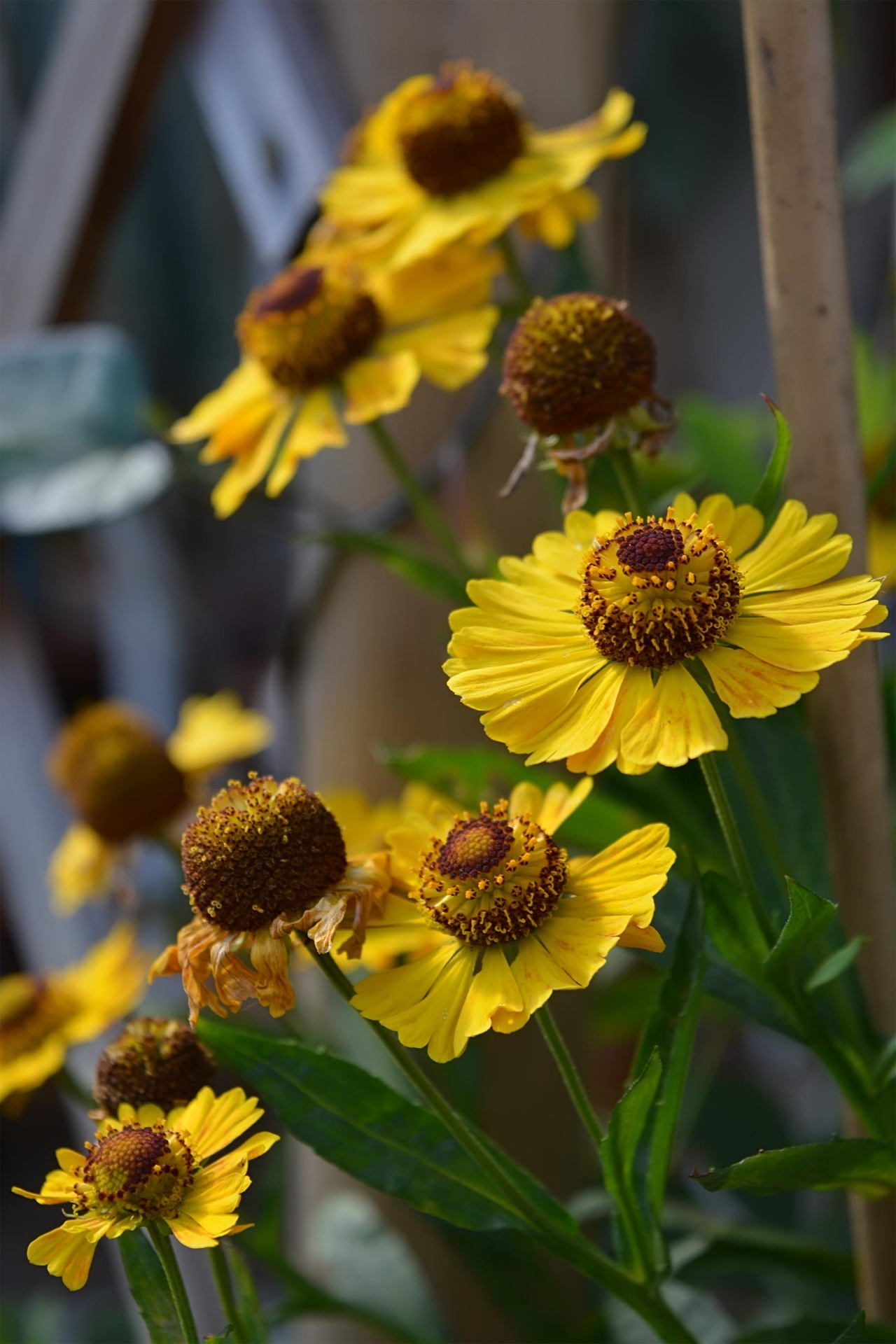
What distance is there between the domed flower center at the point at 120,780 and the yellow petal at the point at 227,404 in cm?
21

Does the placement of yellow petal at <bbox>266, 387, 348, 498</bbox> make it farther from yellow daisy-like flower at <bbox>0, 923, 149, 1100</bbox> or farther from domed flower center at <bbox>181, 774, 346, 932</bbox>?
yellow daisy-like flower at <bbox>0, 923, 149, 1100</bbox>

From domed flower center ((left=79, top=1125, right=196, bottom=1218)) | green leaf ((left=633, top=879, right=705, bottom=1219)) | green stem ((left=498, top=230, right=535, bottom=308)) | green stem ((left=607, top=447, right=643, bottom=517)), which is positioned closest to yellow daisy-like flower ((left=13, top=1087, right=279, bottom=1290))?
domed flower center ((left=79, top=1125, right=196, bottom=1218))

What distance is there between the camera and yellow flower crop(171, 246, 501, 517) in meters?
0.55

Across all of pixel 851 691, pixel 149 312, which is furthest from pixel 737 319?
pixel 851 691

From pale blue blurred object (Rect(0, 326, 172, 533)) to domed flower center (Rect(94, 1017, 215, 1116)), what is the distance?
1.29 feet

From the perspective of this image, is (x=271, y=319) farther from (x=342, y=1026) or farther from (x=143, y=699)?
(x=143, y=699)

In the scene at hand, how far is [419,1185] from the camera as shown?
1.33 feet

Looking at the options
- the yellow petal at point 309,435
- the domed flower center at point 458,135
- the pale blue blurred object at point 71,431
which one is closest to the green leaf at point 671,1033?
the yellow petal at point 309,435

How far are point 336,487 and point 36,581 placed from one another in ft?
5.18

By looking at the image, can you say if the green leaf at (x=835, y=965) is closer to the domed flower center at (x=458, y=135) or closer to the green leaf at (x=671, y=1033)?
the green leaf at (x=671, y=1033)

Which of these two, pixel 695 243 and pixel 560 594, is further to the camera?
pixel 695 243

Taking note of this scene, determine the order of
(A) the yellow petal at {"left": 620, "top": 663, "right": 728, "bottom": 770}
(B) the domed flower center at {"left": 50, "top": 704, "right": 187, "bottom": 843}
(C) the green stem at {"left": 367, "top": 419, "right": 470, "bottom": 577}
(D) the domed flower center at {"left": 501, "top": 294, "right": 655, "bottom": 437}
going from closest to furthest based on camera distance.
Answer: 1. (A) the yellow petal at {"left": 620, "top": 663, "right": 728, "bottom": 770}
2. (D) the domed flower center at {"left": 501, "top": 294, "right": 655, "bottom": 437}
3. (C) the green stem at {"left": 367, "top": 419, "right": 470, "bottom": 577}
4. (B) the domed flower center at {"left": 50, "top": 704, "right": 187, "bottom": 843}

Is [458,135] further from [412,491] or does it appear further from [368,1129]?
[368,1129]

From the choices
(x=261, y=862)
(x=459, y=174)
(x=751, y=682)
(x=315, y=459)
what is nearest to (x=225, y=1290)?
(x=261, y=862)
